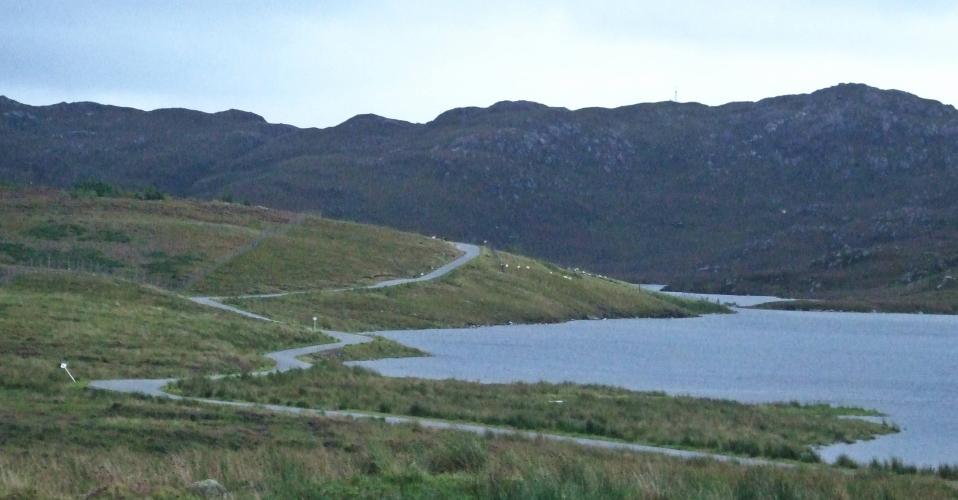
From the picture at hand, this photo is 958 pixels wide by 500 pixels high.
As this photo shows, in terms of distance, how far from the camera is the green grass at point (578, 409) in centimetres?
3034

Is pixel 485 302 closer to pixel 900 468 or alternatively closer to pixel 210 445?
pixel 900 468

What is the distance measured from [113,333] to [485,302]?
169 ft

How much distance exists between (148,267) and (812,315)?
71.1m

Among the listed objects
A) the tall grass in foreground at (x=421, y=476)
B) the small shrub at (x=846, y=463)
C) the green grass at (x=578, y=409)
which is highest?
the tall grass in foreground at (x=421, y=476)

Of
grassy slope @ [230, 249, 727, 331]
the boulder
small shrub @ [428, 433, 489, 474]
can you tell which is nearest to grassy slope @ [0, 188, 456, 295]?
grassy slope @ [230, 249, 727, 331]

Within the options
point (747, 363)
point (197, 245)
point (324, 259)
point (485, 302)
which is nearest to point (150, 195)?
point (324, 259)

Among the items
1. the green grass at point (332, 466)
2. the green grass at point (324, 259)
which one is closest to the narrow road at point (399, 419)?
the green grass at point (332, 466)

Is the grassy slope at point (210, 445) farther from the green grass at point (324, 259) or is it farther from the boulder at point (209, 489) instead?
the green grass at point (324, 259)

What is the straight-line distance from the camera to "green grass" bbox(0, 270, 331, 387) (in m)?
40.4

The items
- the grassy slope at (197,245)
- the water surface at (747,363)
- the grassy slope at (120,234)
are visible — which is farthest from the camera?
the grassy slope at (197,245)

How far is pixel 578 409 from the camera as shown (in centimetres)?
3559

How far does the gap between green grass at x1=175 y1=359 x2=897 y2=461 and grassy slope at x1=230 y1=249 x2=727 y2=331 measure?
94.3 feet

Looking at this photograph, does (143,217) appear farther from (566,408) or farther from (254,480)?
(254,480)

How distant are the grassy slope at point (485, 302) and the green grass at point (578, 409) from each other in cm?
2875
